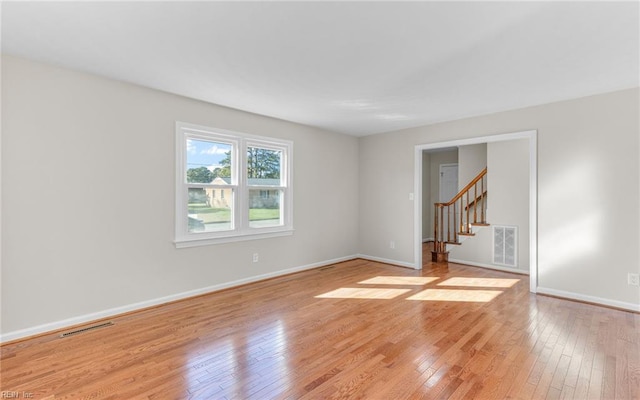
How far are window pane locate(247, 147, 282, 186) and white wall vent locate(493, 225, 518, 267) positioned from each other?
392 cm

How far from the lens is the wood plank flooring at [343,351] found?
1.99m

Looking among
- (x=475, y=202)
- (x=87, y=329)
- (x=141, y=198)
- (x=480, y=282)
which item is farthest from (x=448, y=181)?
(x=87, y=329)

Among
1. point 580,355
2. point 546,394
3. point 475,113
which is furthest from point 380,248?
point 546,394

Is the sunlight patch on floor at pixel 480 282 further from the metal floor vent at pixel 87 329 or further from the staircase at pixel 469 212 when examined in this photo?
the metal floor vent at pixel 87 329

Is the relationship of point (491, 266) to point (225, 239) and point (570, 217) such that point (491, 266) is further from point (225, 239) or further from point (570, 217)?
point (225, 239)

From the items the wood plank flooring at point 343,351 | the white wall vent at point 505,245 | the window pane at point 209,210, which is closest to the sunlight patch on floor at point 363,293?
the wood plank flooring at point 343,351

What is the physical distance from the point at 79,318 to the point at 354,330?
2.66 meters

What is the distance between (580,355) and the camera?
2389mm

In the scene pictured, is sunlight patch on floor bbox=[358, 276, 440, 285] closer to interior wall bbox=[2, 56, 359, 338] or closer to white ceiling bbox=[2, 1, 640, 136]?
interior wall bbox=[2, 56, 359, 338]

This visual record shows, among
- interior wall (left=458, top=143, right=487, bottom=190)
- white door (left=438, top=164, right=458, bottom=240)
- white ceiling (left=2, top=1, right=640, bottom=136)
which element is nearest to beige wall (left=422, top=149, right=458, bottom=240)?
white door (left=438, top=164, right=458, bottom=240)

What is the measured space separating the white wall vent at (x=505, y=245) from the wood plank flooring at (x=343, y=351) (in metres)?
1.57

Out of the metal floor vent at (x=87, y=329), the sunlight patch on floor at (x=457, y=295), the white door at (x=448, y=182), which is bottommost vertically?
the metal floor vent at (x=87, y=329)

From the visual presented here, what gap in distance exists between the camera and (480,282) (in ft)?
14.8

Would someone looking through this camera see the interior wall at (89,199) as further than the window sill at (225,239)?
No
